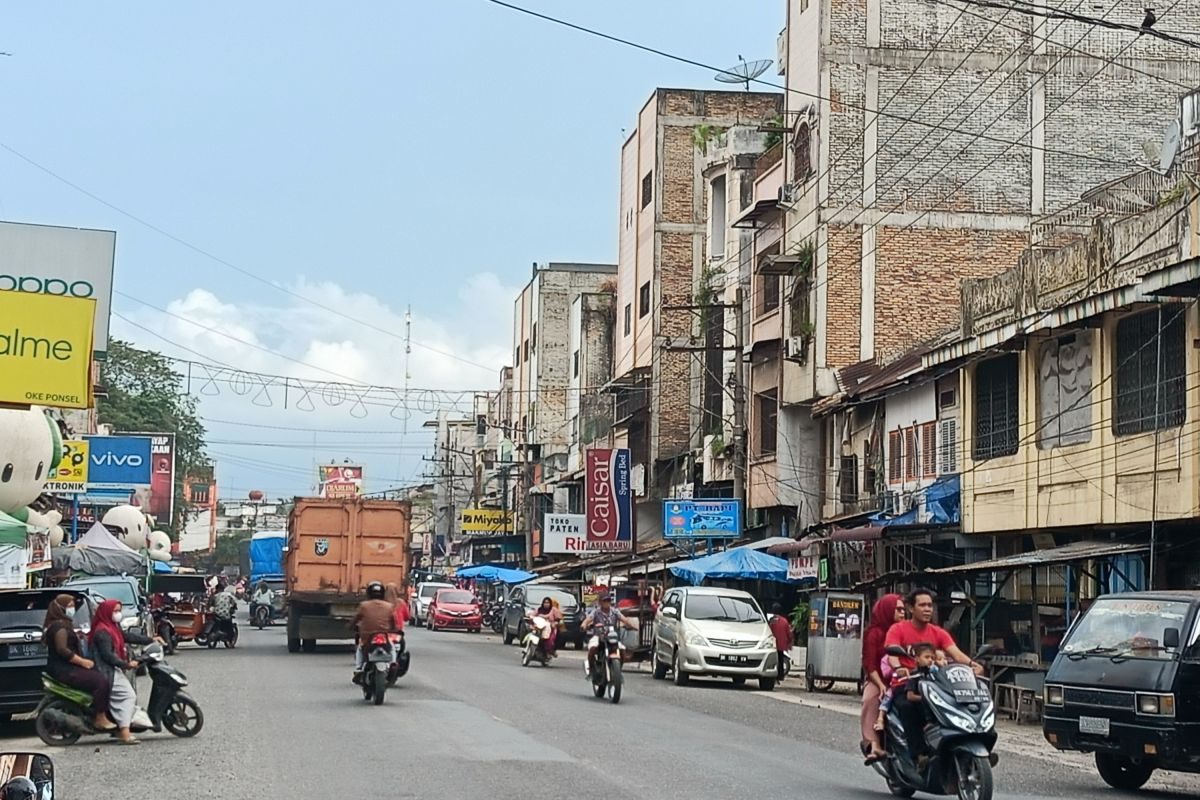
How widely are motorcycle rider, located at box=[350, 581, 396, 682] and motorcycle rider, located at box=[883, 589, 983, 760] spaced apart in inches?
Answer: 407

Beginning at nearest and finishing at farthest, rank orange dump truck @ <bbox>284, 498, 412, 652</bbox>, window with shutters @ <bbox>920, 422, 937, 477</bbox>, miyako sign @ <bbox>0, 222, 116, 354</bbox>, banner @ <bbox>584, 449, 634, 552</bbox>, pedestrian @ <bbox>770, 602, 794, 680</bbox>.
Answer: pedestrian @ <bbox>770, 602, 794, 680</bbox> < window with shutters @ <bbox>920, 422, 937, 477</bbox> < orange dump truck @ <bbox>284, 498, 412, 652</bbox> < miyako sign @ <bbox>0, 222, 116, 354</bbox> < banner @ <bbox>584, 449, 634, 552</bbox>

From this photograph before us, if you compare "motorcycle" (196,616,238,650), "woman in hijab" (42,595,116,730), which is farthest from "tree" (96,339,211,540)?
"woman in hijab" (42,595,116,730)

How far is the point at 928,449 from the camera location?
32.8 m

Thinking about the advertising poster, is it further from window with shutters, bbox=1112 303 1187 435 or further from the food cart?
window with shutters, bbox=1112 303 1187 435

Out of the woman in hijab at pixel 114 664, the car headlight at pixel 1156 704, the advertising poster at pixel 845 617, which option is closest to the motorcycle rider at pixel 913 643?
the car headlight at pixel 1156 704

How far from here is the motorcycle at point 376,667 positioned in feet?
70.5

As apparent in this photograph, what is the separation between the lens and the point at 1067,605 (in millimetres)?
25266

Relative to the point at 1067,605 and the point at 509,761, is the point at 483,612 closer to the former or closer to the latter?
the point at 1067,605

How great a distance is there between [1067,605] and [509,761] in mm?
13223

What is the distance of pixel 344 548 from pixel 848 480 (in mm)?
11894

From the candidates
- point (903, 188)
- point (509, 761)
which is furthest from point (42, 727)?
point (903, 188)

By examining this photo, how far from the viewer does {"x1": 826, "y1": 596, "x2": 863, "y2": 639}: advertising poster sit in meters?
28.5

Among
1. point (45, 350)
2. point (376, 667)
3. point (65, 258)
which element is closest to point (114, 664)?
point (376, 667)

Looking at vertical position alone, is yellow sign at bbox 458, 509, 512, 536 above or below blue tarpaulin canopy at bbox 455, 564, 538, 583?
above
